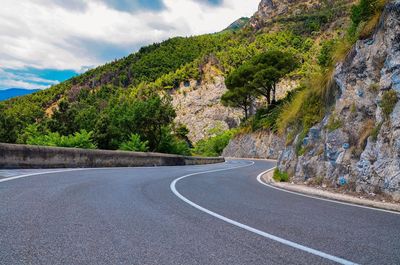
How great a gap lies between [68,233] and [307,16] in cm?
13616

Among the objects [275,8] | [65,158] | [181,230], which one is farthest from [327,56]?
[275,8]

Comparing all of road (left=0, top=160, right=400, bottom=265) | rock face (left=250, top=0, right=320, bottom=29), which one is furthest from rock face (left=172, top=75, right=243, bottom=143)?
road (left=0, top=160, right=400, bottom=265)

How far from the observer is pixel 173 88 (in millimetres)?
114062

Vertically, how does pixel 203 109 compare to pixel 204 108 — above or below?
below

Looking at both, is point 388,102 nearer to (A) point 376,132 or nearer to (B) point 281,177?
(A) point 376,132

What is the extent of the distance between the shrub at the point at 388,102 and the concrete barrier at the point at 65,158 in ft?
40.4

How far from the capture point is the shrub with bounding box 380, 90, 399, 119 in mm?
10219

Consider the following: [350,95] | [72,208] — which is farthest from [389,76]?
[72,208]

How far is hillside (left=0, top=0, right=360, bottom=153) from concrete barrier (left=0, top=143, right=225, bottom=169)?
14.7ft

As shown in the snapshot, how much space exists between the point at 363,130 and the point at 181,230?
8524 mm

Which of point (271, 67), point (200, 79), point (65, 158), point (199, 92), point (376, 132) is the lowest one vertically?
point (65, 158)

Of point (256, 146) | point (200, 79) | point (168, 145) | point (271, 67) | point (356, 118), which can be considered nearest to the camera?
point (356, 118)

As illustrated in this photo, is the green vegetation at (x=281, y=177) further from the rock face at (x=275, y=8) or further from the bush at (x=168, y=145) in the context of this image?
the rock face at (x=275, y=8)

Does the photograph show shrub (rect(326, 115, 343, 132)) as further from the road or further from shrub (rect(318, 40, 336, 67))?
the road
